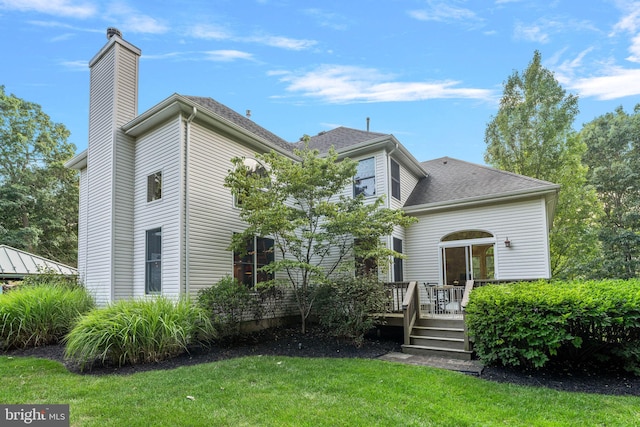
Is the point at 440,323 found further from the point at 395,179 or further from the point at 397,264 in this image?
the point at 395,179

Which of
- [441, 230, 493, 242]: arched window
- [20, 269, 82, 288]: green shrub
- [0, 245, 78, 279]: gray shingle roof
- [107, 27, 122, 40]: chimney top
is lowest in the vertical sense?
[20, 269, 82, 288]: green shrub

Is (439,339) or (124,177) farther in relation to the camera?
(124,177)

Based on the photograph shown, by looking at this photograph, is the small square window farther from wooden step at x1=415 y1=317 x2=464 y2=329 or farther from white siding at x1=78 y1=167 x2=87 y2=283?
wooden step at x1=415 y1=317 x2=464 y2=329

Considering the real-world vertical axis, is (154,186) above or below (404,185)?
below

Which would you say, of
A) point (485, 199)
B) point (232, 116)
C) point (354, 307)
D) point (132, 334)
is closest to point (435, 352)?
point (354, 307)

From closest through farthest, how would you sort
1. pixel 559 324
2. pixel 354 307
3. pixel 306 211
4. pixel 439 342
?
pixel 559 324, pixel 439 342, pixel 354 307, pixel 306 211

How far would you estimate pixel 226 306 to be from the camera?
23.6 feet

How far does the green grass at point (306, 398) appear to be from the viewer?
3.54 meters

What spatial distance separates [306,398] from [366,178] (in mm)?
7929

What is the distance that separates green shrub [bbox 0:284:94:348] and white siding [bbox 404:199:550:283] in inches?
365

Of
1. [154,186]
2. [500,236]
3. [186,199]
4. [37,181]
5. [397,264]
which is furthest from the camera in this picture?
[37,181]

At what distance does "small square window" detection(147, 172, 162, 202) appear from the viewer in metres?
9.07

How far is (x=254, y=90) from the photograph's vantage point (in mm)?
11727

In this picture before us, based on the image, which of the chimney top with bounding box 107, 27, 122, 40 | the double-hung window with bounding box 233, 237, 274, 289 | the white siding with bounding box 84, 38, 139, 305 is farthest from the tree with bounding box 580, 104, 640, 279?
the chimney top with bounding box 107, 27, 122, 40
